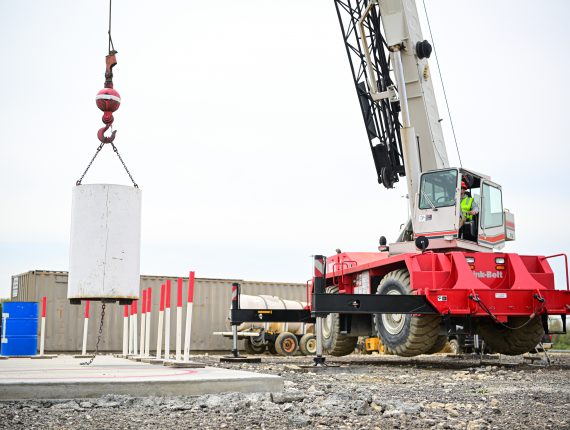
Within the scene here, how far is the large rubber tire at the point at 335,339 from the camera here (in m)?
14.2

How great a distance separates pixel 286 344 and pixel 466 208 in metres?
11.2

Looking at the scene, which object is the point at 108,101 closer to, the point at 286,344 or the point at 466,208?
the point at 466,208

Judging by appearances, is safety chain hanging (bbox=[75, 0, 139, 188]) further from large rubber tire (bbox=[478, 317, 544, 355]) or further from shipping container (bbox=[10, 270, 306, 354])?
shipping container (bbox=[10, 270, 306, 354])

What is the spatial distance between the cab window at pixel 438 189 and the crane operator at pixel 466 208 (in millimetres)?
209

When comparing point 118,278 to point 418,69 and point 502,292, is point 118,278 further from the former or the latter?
point 418,69

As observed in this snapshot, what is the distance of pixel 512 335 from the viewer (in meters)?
11.8

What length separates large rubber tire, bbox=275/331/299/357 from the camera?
21.5m

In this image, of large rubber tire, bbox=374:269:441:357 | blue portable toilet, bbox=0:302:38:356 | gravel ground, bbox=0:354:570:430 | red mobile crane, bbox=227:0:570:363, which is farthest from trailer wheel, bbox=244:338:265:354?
gravel ground, bbox=0:354:570:430

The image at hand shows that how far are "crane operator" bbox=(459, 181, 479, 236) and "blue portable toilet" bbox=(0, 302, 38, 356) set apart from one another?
26.9 ft

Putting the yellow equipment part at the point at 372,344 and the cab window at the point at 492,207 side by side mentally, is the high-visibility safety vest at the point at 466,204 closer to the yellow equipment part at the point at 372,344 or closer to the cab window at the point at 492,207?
the cab window at the point at 492,207

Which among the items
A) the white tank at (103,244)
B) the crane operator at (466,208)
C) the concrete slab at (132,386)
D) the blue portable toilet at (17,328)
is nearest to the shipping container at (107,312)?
the blue portable toilet at (17,328)

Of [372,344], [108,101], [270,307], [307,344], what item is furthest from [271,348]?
[108,101]

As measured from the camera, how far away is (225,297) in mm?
24422

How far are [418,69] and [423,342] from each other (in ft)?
17.2
